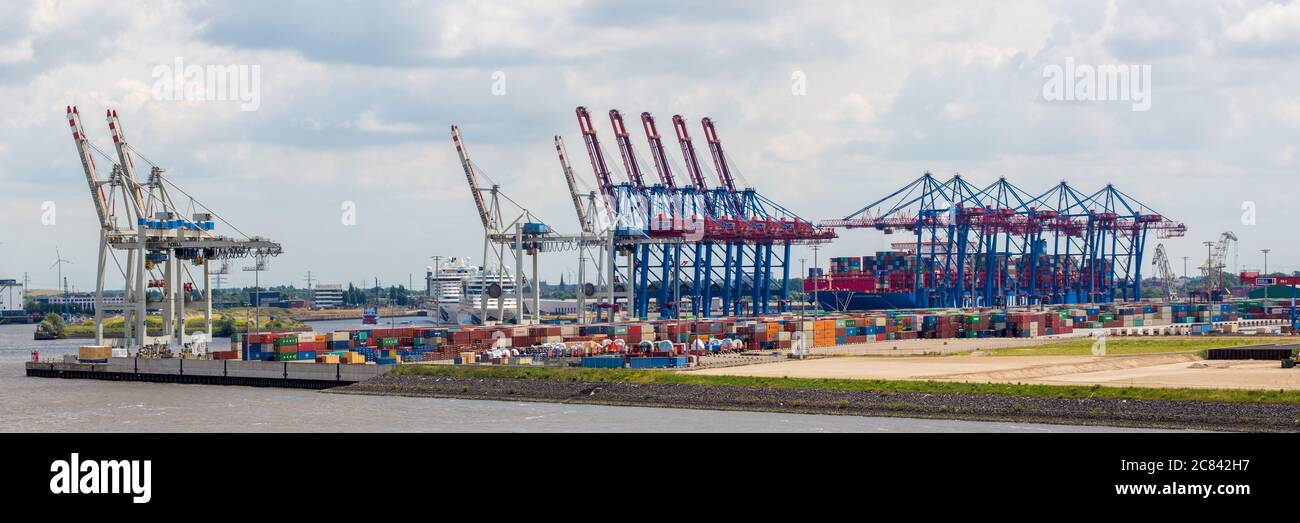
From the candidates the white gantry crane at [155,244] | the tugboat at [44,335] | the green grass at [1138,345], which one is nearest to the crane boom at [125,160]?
the white gantry crane at [155,244]

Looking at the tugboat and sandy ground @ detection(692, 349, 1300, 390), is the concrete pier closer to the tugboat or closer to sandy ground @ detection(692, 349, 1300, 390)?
sandy ground @ detection(692, 349, 1300, 390)

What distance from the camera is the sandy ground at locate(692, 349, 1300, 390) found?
67.7 meters

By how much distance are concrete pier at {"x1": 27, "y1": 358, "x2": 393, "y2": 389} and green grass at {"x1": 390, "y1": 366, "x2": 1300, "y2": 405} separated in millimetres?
3304

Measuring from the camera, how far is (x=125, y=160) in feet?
310

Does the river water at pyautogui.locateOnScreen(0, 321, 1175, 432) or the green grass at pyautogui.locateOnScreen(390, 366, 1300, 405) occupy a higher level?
the green grass at pyautogui.locateOnScreen(390, 366, 1300, 405)

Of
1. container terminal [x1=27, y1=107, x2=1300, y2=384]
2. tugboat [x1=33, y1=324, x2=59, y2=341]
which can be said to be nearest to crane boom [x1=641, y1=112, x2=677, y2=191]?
container terminal [x1=27, y1=107, x2=1300, y2=384]

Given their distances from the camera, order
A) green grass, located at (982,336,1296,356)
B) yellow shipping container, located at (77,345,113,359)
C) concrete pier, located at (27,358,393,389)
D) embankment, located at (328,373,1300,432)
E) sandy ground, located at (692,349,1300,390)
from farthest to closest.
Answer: yellow shipping container, located at (77,345,113,359) → green grass, located at (982,336,1296,356) → concrete pier, located at (27,358,393,389) → sandy ground, located at (692,349,1300,390) → embankment, located at (328,373,1300,432)

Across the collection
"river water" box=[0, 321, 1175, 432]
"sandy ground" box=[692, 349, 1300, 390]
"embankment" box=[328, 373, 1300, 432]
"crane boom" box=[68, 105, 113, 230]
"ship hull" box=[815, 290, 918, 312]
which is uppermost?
"crane boom" box=[68, 105, 113, 230]
